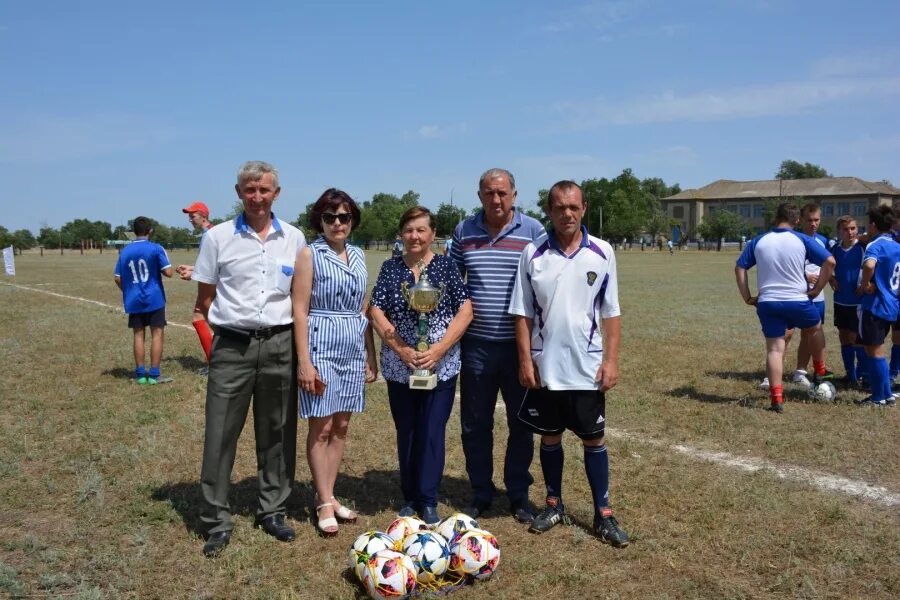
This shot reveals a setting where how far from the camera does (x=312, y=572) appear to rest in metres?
4.03

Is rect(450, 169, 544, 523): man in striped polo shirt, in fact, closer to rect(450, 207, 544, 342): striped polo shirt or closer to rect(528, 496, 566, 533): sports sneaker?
rect(450, 207, 544, 342): striped polo shirt

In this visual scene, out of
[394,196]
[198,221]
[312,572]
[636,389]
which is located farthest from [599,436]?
[394,196]

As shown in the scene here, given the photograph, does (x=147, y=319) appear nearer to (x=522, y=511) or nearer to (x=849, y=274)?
(x=522, y=511)

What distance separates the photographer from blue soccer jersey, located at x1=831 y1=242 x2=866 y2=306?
8570 mm

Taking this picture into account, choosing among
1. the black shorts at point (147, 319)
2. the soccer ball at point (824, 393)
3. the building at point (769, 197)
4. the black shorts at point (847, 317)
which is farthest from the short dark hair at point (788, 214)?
the building at point (769, 197)

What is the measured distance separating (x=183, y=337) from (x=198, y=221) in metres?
5.74

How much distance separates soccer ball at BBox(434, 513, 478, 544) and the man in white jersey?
792 mm

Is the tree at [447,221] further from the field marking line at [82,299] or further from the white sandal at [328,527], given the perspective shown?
the field marking line at [82,299]

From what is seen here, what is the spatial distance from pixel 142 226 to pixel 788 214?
7.89 metres

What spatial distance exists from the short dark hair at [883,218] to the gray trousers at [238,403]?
6.70 m

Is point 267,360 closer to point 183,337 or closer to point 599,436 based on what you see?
point 599,436

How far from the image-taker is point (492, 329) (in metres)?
4.64

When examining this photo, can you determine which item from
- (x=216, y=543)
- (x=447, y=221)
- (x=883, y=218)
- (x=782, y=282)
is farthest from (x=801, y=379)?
(x=216, y=543)

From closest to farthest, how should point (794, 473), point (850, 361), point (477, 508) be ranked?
point (477, 508)
point (794, 473)
point (850, 361)
